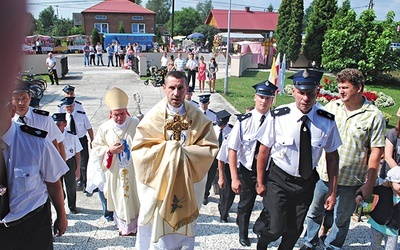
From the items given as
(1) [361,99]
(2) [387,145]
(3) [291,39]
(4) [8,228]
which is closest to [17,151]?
(4) [8,228]

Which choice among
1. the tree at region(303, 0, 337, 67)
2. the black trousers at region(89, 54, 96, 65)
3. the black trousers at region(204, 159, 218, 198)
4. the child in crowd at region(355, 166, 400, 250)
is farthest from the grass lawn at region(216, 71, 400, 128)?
the black trousers at region(89, 54, 96, 65)

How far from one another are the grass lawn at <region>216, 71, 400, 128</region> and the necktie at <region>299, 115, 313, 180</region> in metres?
9.13

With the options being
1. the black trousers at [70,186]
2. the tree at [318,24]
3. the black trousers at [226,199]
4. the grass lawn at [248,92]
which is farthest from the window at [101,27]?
the black trousers at [226,199]

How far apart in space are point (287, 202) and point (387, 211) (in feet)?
3.64

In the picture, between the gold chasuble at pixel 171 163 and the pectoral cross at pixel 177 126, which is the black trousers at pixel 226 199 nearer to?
the gold chasuble at pixel 171 163

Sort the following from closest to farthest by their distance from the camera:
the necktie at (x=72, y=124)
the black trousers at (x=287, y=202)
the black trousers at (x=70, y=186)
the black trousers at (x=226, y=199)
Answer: the black trousers at (x=287, y=202) → the black trousers at (x=226, y=199) → the black trousers at (x=70, y=186) → the necktie at (x=72, y=124)

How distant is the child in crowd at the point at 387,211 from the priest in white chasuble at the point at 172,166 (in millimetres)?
1858

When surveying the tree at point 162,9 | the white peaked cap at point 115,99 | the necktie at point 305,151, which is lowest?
the necktie at point 305,151

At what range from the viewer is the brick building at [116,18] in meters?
56.4

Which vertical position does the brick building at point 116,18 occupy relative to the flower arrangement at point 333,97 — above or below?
above

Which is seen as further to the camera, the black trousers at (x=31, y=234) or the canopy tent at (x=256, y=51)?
the canopy tent at (x=256, y=51)

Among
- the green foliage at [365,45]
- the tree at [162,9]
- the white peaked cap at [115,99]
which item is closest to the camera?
the white peaked cap at [115,99]

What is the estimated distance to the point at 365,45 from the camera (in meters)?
21.9

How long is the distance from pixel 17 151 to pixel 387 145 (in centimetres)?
400
